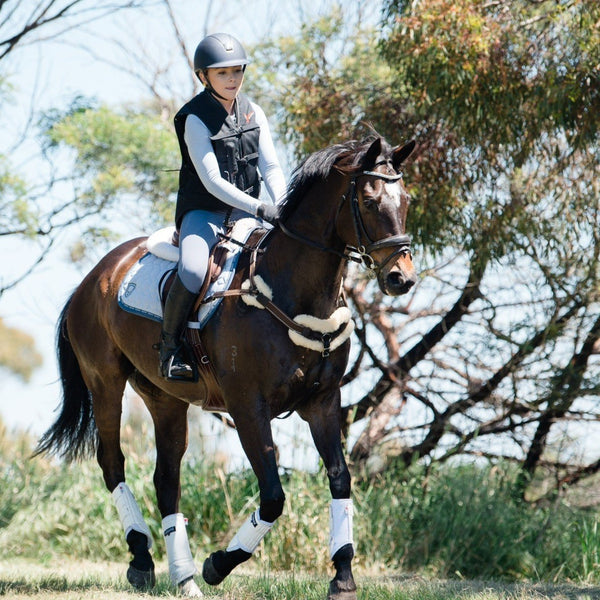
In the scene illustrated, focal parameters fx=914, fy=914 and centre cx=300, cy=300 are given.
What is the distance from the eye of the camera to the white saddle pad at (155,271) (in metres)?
5.47

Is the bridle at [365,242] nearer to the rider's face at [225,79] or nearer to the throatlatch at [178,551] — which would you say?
the rider's face at [225,79]

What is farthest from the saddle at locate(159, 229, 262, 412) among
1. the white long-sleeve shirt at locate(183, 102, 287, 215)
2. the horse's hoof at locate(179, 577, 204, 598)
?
the horse's hoof at locate(179, 577, 204, 598)

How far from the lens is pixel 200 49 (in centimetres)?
538

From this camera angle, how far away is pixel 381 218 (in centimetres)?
460

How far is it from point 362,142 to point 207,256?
1.12 metres

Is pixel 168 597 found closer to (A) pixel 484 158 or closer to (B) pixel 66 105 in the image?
(A) pixel 484 158

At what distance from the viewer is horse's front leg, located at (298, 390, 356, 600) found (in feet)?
16.1

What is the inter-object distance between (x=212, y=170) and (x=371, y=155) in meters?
1.02

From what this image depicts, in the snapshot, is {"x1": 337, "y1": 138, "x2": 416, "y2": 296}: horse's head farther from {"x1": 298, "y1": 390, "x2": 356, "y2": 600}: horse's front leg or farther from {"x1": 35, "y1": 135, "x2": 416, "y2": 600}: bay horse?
{"x1": 298, "y1": 390, "x2": 356, "y2": 600}: horse's front leg

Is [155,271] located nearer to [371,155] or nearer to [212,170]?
[212,170]

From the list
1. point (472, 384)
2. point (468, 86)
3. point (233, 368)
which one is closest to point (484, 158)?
point (468, 86)

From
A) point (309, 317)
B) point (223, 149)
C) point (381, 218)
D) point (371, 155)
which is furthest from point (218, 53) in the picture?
point (309, 317)

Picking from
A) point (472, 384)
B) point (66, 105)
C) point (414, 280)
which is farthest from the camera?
point (66, 105)

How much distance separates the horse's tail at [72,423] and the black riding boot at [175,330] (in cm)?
181
